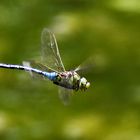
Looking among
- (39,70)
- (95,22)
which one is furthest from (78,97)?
(39,70)

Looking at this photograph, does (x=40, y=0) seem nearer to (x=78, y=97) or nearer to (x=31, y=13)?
(x=31, y=13)

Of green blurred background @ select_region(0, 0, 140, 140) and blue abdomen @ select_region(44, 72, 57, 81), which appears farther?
green blurred background @ select_region(0, 0, 140, 140)

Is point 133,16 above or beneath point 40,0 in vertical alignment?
beneath

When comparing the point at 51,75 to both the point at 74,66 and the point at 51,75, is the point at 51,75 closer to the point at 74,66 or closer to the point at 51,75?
the point at 51,75

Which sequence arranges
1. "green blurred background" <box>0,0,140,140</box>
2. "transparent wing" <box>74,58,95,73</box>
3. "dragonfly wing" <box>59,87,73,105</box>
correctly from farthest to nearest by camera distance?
"green blurred background" <box>0,0,140,140</box>, "dragonfly wing" <box>59,87,73,105</box>, "transparent wing" <box>74,58,95,73</box>

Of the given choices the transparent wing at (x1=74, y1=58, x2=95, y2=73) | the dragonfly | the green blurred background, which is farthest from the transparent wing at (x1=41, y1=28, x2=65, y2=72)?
the green blurred background

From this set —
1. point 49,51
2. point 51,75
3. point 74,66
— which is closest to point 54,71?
point 51,75

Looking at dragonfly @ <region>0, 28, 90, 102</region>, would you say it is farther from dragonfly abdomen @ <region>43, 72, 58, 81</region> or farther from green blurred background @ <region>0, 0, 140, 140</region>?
green blurred background @ <region>0, 0, 140, 140</region>

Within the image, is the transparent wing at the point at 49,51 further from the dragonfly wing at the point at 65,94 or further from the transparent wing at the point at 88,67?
the transparent wing at the point at 88,67
